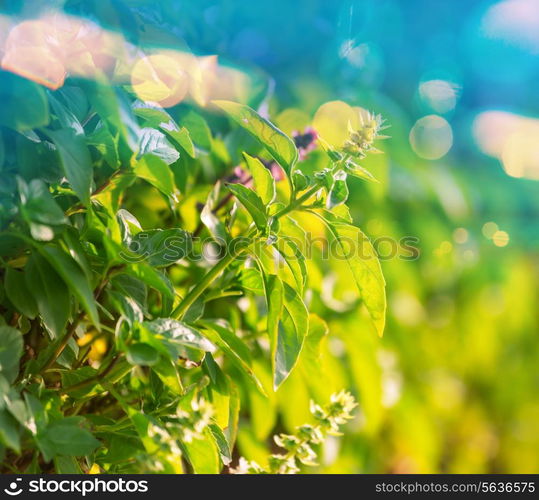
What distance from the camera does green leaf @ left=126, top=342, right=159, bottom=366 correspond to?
40cm

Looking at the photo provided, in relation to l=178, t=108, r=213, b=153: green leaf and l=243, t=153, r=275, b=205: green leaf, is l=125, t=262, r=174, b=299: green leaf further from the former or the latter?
l=178, t=108, r=213, b=153: green leaf

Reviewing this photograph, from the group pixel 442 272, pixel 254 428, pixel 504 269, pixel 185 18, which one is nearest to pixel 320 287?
pixel 254 428

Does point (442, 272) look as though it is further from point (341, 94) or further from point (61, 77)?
point (61, 77)

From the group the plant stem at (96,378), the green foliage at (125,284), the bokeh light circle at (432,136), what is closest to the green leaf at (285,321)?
the green foliage at (125,284)

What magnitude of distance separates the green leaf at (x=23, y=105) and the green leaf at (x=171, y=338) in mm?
127

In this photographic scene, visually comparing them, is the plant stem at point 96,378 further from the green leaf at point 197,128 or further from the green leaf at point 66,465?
the green leaf at point 197,128

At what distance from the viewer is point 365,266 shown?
0.48 meters

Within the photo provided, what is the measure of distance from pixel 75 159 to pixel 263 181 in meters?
0.13

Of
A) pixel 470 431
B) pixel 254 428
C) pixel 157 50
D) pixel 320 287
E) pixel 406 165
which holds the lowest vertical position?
pixel 470 431

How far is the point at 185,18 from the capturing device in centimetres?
78

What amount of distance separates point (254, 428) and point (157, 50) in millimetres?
422

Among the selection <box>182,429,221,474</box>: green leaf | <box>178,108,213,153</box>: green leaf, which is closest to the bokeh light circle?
<box>178,108,213,153</box>: green leaf

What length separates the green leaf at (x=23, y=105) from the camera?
0.38 m

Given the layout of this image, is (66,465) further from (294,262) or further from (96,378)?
(294,262)
